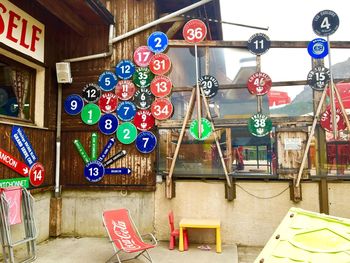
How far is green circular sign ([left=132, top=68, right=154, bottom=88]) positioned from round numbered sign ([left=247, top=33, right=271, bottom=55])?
2.12 m

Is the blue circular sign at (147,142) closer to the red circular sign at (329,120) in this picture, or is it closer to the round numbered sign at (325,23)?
the red circular sign at (329,120)

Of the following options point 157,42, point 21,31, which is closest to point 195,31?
point 157,42

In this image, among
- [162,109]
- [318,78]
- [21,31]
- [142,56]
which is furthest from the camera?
[142,56]

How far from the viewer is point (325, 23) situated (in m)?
5.45

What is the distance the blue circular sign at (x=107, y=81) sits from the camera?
6359 mm

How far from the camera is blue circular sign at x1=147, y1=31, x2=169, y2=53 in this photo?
A: 6.20 m

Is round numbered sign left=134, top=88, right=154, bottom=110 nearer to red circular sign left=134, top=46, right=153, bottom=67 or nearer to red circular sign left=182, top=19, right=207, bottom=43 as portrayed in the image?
red circular sign left=134, top=46, right=153, bottom=67

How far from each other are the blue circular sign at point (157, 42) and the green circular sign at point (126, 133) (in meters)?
1.69

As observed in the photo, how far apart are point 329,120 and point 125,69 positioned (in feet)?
13.8

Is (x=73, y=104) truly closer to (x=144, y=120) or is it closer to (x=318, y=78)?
(x=144, y=120)

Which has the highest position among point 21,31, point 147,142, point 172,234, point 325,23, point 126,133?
point 325,23

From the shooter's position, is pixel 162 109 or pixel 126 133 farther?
pixel 126 133

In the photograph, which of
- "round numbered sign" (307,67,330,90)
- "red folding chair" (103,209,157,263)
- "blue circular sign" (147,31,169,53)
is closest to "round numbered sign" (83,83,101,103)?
"blue circular sign" (147,31,169,53)

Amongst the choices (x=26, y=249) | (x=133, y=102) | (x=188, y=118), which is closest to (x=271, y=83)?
(x=188, y=118)
